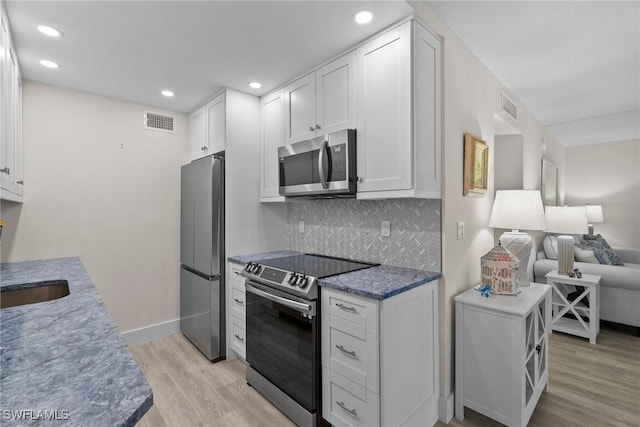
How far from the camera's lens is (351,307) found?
173 centimetres

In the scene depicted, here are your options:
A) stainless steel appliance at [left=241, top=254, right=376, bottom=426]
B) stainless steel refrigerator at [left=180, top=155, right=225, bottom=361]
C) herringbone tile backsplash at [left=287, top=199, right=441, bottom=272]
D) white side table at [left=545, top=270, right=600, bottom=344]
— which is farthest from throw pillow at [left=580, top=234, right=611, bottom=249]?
stainless steel refrigerator at [left=180, top=155, right=225, bottom=361]

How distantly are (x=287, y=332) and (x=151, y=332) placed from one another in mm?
2020

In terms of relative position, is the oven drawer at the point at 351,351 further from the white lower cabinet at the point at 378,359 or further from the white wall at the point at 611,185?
the white wall at the point at 611,185

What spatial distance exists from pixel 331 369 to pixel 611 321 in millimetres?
3520

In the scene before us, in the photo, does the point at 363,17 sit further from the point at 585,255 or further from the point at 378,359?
the point at 585,255

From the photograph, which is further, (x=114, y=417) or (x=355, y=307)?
(x=355, y=307)

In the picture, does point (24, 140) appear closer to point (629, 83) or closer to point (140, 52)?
point (140, 52)

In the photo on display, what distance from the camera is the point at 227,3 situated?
1.70m

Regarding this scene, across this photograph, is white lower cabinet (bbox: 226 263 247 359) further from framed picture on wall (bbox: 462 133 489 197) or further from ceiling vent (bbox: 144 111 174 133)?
framed picture on wall (bbox: 462 133 489 197)

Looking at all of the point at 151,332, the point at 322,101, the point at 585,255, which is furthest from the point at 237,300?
the point at 585,255

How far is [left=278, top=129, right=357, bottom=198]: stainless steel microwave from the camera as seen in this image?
2.11m

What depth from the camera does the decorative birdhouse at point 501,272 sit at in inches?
85.1

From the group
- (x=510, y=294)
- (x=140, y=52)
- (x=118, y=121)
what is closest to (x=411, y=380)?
(x=510, y=294)

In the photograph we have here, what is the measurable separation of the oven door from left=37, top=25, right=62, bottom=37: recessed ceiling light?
6.76 ft
